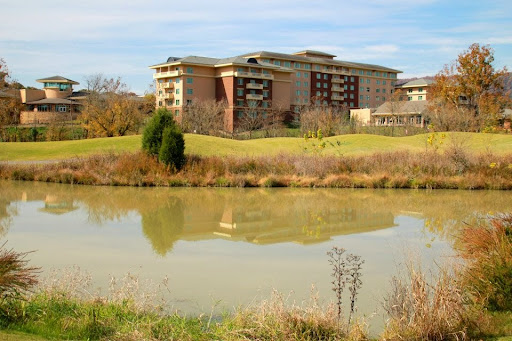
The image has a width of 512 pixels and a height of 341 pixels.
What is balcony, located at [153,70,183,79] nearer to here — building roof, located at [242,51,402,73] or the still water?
building roof, located at [242,51,402,73]

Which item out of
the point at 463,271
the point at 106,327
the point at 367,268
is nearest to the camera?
the point at 106,327

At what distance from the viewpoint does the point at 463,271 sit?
7.68m

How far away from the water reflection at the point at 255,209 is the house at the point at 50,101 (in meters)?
45.2

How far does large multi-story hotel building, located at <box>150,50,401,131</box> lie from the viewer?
232 ft

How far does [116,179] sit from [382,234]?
13.6 metres

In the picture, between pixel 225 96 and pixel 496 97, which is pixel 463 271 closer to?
pixel 496 97

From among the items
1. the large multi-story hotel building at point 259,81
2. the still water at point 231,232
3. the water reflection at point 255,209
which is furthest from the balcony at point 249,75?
the still water at point 231,232

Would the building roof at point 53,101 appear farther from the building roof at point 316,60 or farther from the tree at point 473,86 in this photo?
the tree at point 473,86

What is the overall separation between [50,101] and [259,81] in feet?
91.9

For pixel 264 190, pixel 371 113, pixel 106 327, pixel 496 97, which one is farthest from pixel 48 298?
pixel 371 113

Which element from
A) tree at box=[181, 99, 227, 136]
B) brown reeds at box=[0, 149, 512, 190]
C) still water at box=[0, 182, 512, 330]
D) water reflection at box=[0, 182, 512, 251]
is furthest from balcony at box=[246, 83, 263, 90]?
still water at box=[0, 182, 512, 330]

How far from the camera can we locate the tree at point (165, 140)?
24.5m

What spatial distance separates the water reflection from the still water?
0.11ft

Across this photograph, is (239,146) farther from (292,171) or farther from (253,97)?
(253,97)
